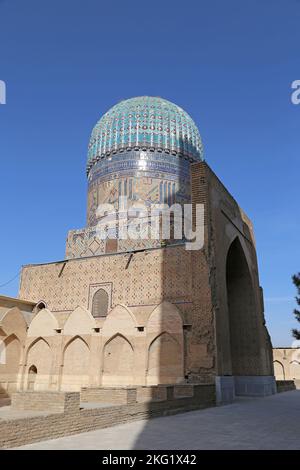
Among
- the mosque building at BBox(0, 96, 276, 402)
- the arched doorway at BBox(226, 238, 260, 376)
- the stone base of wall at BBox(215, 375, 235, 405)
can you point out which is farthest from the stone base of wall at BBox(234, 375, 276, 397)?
the stone base of wall at BBox(215, 375, 235, 405)

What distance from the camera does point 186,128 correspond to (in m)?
20.8

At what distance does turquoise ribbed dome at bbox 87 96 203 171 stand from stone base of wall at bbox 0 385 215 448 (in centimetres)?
1344

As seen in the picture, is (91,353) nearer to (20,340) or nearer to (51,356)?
(51,356)

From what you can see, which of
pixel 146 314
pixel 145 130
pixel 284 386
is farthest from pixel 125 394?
pixel 145 130

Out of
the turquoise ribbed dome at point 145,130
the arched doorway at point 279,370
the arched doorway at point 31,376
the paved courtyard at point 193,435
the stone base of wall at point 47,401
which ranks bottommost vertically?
the paved courtyard at point 193,435

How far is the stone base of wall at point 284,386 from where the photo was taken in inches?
682

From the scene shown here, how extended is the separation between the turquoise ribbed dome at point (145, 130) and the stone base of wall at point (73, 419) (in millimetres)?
13445

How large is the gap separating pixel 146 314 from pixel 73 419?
262 inches

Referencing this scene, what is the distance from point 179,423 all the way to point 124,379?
5.38 meters

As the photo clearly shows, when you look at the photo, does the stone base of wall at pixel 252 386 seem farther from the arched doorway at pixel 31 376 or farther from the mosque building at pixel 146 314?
the arched doorway at pixel 31 376

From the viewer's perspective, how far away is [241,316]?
15.9 meters

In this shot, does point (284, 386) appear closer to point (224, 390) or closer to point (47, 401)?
point (224, 390)

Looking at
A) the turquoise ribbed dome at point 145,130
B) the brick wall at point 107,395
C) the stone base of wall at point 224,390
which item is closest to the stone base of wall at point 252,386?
the stone base of wall at point 224,390

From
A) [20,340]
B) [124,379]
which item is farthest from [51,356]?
[124,379]
